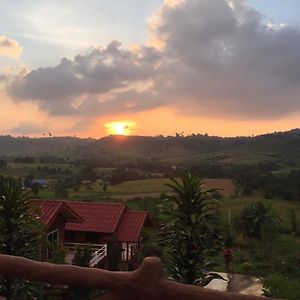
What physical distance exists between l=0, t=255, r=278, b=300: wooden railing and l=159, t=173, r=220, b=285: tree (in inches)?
219

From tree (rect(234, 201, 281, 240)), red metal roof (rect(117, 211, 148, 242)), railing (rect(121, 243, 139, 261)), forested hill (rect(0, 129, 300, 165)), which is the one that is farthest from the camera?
forested hill (rect(0, 129, 300, 165))

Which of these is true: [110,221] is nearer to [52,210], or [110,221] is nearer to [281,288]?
[52,210]

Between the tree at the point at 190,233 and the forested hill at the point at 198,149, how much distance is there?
9551 cm

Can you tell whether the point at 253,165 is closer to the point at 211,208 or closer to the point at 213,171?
the point at 213,171

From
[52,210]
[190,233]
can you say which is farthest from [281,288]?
[190,233]

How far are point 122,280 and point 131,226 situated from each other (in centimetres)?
2230

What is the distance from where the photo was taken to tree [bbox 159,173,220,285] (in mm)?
8203

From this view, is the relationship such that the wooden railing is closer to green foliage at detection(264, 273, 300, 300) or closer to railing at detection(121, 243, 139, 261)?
green foliage at detection(264, 273, 300, 300)

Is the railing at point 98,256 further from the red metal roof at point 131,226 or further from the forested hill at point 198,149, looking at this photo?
the forested hill at point 198,149

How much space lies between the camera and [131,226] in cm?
2459

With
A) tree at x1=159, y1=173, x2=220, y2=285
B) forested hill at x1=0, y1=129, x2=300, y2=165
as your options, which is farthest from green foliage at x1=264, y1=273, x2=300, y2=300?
forested hill at x1=0, y1=129, x2=300, y2=165

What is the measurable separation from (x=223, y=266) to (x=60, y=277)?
26.0 m

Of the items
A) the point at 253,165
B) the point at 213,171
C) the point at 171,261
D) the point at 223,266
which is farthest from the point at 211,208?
the point at 253,165

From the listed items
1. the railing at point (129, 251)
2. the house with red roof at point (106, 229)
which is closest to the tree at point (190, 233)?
the house with red roof at point (106, 229)
